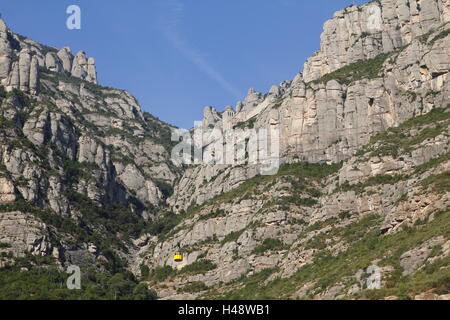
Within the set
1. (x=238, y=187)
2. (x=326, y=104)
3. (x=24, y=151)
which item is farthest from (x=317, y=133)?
(x=24, y=151)

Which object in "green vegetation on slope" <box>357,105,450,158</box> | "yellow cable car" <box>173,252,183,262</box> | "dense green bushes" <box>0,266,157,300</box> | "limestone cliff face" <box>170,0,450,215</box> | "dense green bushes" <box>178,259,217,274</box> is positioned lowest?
"dense green bushes" <box>0,266,157,300</box>

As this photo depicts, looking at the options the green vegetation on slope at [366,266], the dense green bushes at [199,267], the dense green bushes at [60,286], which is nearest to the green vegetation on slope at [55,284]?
the dense green bushes at [60,286]

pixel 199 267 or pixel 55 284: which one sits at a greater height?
pixel 199 267

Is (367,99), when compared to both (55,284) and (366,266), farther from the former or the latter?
(55,284)

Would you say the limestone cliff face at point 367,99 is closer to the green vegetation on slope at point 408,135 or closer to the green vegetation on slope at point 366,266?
the green vegetation on slope at point 408,135

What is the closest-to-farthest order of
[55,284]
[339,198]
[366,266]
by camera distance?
[366,266] → [55,284] → [339,198]

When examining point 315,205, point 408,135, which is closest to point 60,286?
point 315,205

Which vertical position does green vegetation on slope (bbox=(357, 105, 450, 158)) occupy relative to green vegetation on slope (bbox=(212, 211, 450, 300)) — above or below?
above

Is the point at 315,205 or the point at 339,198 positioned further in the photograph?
the point at 315,205

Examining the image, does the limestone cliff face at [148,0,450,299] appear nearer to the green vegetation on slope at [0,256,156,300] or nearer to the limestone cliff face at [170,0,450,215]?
the limestone cliff face at [170,0,450,215]

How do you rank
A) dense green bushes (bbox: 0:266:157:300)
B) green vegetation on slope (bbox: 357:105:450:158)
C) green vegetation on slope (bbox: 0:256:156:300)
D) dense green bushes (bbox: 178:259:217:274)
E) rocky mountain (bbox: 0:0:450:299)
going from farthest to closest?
dense green bushes (bbox: 178:259:217:274), green vegetation on slope (bbox: 357:105:450:158), green vegetation on slope (bbox: 0:256:156:300), dense green bushes (bbox: 0:266:157:300), rocky mountain (bbox: 0:0:450:299)

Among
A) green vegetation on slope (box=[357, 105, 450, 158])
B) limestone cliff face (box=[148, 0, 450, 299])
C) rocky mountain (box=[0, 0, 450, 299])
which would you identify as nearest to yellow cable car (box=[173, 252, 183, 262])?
rocky mountain (box=[0, 0, 450, 299])

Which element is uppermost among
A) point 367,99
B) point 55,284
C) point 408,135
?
point 367,99
